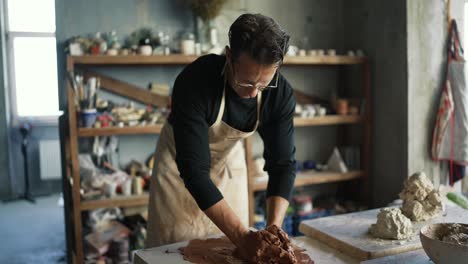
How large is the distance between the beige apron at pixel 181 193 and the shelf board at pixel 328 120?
4.59 feet

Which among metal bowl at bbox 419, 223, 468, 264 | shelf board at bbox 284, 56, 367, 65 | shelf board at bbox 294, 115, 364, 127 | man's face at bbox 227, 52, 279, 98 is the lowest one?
metal bowl at bbox 419, 223, 468, 264

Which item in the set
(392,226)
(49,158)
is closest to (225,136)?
(392,226)

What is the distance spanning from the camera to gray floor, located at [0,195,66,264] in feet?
12.9

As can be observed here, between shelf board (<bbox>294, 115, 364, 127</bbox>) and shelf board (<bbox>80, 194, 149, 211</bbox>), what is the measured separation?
1.26 metres

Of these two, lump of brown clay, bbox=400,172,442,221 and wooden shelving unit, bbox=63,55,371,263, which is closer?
lump of brown clay, bbox=400,172,442,221

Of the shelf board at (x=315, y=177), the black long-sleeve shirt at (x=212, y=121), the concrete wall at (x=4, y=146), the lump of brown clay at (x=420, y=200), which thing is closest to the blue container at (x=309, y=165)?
the shelf board at (x=315, y=177)

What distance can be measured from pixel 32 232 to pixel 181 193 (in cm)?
307

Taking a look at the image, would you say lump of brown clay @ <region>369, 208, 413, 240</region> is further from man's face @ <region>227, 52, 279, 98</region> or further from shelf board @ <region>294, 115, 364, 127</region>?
shelf board @ <region>294, 115, 364, 127</region>

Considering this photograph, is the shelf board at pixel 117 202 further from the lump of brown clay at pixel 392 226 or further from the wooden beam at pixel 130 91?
Answer: the lump of brown clay at pixel 392 226

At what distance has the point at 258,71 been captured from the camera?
59.8 inches

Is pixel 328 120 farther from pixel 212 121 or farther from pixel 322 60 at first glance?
pixel 212 121

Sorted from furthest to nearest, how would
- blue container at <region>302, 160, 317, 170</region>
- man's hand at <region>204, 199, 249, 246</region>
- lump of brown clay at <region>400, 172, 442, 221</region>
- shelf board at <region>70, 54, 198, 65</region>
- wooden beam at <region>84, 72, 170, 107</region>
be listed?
blue container at <region>302, 160, 317, 170</region>
wooden beam at <region>84, 72, 170, 107</region>
shelf board at <region>70, 54, 198, 65</region>
lump of brown clay at <region>400, 172, 442, 221</region>
man's hand at <region>204, 199, 249, 246</region>

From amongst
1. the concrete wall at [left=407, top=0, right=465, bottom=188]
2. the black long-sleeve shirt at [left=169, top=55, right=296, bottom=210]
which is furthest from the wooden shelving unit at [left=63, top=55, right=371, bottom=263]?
the black long-sleeve shirt at [left=169, top=55, right=296, bottom=210]

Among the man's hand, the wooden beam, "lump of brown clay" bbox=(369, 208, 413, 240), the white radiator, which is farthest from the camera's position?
the white radiator
